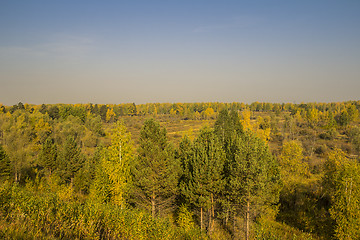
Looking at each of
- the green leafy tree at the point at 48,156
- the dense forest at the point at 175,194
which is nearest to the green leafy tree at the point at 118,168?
the dense forest at the point at 175,194

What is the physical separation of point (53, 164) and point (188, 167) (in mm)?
29342

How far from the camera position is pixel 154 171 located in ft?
70.3

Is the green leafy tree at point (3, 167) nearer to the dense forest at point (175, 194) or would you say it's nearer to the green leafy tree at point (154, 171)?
the dense forest at point (175, 194)

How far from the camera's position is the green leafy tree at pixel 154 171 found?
21016 millimetres

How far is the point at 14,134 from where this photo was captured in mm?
67188

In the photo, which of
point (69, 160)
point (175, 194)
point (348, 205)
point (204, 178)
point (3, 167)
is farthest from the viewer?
point (69, 160)

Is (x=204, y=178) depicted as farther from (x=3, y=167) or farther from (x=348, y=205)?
(x=3, y=167)

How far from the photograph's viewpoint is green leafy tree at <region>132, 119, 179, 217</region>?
21016mm

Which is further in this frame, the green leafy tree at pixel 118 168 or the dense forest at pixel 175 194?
the green leafy tree at pixel 118 168

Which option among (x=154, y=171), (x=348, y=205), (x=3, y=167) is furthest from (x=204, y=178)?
(x=3, y=167)

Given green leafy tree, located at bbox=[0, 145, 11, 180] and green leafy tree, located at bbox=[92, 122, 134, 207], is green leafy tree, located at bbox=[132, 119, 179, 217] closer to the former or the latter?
green leafy tree, located at bbox=[92, 122, 134, 207]

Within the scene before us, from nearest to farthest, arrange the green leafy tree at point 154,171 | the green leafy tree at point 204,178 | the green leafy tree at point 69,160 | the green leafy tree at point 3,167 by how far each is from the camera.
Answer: the green leafy tree at point 204,178 < the green leafy tree at point 154,171 < the green leafy tree at point 3,167 < the green leafy tree at point 69,160

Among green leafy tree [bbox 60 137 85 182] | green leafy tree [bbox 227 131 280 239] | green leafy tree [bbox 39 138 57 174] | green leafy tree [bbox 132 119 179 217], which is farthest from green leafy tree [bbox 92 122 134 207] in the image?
green leafy tree [bbox 39 138 57 174]

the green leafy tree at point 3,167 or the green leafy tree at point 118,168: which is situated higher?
the green leafy tree at point 118,168
